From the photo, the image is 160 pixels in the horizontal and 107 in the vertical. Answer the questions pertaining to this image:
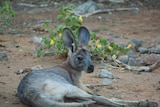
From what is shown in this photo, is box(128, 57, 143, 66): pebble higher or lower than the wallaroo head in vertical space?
lower

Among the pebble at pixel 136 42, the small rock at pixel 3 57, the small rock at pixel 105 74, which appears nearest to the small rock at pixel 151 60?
the small rock at pixel 105 74

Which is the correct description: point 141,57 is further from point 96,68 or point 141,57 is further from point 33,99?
point 33,99

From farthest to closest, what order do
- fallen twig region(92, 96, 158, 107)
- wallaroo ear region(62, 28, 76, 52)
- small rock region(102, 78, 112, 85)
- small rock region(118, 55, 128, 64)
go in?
small rock region(118, 55, 128, 64) → small rock region(102, 78, 112, 85) → wallaroo ear region(62, 28, 76, 52) → fallen twig region(92, 96, 158, 107)

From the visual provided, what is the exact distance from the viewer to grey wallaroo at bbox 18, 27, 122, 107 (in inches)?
188

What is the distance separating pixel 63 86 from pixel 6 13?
4.30m

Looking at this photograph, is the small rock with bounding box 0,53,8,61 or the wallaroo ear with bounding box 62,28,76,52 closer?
the wallaroo ear with bounding box 62,28,76,52

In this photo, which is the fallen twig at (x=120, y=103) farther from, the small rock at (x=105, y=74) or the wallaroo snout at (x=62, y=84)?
the small rock at (x=105, y=74)

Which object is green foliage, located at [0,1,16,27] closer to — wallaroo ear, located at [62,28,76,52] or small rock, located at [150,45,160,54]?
small rock, located at [150,45,160,54]

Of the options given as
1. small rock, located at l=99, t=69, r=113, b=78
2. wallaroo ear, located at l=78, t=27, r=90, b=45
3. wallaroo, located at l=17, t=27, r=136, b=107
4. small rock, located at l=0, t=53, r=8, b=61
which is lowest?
small rock, located at l=99, t=69, r=113, b=78

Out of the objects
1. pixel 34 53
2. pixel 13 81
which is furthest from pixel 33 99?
pixel 34 53

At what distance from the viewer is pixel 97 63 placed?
23.9 feet

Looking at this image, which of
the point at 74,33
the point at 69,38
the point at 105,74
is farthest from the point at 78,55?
the point at 74,33

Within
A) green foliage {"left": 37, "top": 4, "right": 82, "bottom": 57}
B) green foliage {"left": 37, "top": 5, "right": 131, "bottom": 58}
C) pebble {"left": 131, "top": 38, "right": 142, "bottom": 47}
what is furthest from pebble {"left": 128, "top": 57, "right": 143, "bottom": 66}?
pebble {"left": 131, "top": 38, "right": 142, "bottom": 47}

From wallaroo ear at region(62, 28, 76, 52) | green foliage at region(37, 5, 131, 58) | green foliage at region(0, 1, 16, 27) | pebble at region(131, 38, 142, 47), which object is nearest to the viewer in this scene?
wallaroo ear at region(62, 28, 76, 52)
